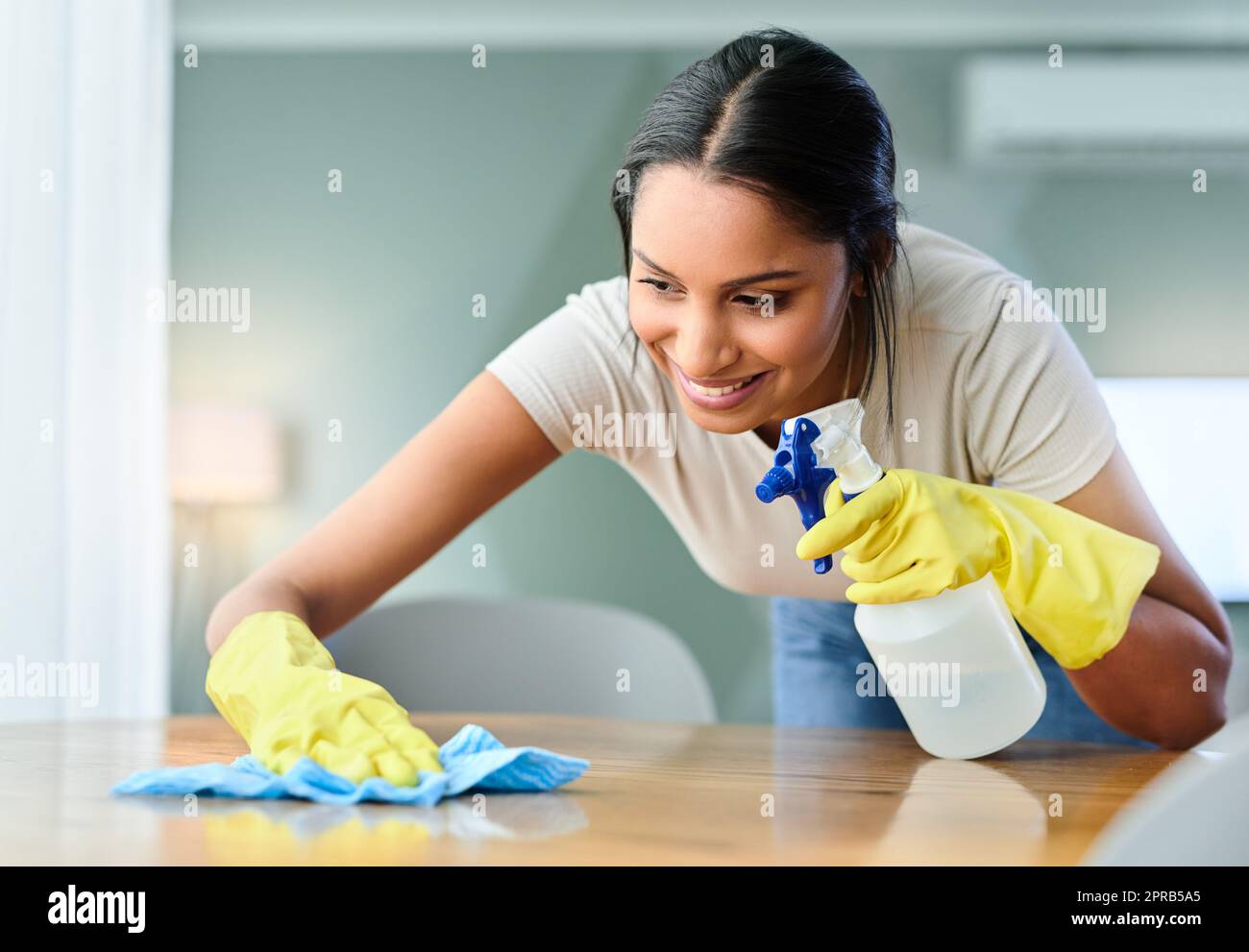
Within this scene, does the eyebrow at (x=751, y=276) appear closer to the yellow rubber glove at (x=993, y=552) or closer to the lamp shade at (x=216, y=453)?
the yellow rubber glove at (x=993, y=552)

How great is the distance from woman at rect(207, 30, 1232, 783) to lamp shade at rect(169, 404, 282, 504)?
1.96 meters

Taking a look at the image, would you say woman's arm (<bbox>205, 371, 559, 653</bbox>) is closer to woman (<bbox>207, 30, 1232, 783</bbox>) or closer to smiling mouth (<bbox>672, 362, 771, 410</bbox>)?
woman (<bbox>207, 30, 1232, 783</bbox>)

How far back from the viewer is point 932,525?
0.76 meters

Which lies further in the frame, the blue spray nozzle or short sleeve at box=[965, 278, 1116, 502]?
short sleeve at box=[965, 278, 1116, 502]

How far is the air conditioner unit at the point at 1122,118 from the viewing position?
2904mm

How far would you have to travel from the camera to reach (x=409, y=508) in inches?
39.7

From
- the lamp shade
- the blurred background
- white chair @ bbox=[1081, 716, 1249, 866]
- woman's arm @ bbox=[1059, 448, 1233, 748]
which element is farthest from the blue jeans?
the lamp shade

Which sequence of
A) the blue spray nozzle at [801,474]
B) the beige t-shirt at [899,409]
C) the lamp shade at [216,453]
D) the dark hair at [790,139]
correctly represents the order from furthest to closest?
the lamp shade at [216,453] < the beige t-shirt at [899,409] < the dark hair at [790,139] < the blue spray nozzle at [801,474]

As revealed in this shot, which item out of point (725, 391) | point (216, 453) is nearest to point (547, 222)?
point (216, 453)

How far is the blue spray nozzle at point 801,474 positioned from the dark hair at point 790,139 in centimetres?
18

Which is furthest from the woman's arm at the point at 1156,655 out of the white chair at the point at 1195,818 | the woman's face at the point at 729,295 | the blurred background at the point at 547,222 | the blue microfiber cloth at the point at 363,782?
the blurred background at the point at 547,222

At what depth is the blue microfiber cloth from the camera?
590mm

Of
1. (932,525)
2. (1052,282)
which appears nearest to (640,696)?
(932,525)
